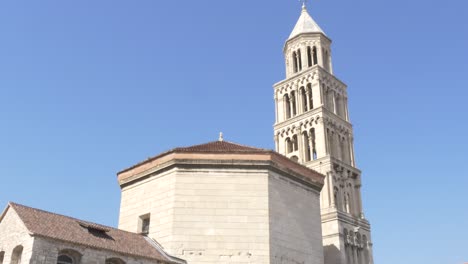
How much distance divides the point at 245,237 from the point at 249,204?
66.4 inches

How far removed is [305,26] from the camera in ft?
182

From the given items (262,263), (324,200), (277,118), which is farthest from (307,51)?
(262,263)

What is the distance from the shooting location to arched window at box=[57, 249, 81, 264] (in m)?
17.8

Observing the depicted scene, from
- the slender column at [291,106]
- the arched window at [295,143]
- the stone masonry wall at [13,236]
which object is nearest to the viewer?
the stone masonry wall at [13,236]

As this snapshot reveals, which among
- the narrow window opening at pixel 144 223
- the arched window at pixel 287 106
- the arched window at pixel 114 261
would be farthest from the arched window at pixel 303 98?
the arched window at pixel 114 261

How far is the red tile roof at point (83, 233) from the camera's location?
18.1 meters

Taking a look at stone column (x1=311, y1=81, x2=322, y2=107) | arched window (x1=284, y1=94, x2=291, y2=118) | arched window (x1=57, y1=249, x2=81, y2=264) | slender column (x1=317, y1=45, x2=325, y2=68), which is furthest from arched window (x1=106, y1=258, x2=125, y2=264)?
slender column (x1=317, y1=45, x2=325, y2=68)

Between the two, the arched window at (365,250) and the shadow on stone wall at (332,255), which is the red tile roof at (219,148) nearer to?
the shadow on stone wall at (332,255)

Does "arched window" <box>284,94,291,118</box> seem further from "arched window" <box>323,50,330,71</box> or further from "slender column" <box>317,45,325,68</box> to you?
"arched window" <box>323,50,330,71</box>

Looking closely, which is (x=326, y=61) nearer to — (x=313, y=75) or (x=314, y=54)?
Result: (x=314, y=54)

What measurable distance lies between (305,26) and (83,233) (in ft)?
139

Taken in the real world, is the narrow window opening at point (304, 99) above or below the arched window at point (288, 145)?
above

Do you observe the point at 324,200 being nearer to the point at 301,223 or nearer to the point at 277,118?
the point at 277,118

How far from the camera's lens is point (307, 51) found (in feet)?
176
